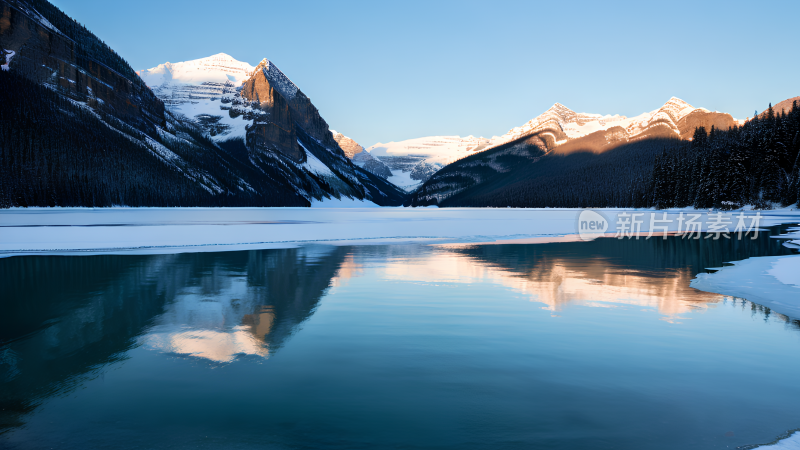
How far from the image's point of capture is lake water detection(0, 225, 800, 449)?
736 cm

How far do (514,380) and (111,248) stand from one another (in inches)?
1475

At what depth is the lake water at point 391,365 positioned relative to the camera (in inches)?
290

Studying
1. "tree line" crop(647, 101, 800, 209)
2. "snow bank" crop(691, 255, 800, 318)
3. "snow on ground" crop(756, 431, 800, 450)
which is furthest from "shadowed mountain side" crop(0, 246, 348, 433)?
"tree line" crop(647, 101, 800, 209)

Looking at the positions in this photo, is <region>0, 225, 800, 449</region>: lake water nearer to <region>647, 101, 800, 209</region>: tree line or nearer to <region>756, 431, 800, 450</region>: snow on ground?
<region>756, 431, 800, 450</region>: snow on ground

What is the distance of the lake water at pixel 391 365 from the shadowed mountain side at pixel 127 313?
8cm

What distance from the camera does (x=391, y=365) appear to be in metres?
10.6

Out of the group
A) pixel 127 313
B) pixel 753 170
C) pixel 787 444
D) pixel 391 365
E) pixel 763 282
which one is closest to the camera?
pixel 787 444

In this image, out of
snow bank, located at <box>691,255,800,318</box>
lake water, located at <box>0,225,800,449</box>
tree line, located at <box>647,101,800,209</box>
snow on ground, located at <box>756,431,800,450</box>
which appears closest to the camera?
snow on ground, located at <box>756,431,800,450</box>

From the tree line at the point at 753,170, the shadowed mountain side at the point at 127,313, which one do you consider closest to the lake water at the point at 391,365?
the shadowed mountain side at the point at 127,313

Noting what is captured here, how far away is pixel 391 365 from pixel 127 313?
33.4 ft

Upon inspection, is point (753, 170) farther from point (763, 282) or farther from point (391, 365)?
point (391, 365)

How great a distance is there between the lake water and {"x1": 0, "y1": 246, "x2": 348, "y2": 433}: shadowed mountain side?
8 centimetres

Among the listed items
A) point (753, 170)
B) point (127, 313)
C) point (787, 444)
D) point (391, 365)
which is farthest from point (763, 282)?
point (753, 170)

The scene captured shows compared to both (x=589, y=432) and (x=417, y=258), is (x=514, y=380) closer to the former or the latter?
(x=589, y=432)
